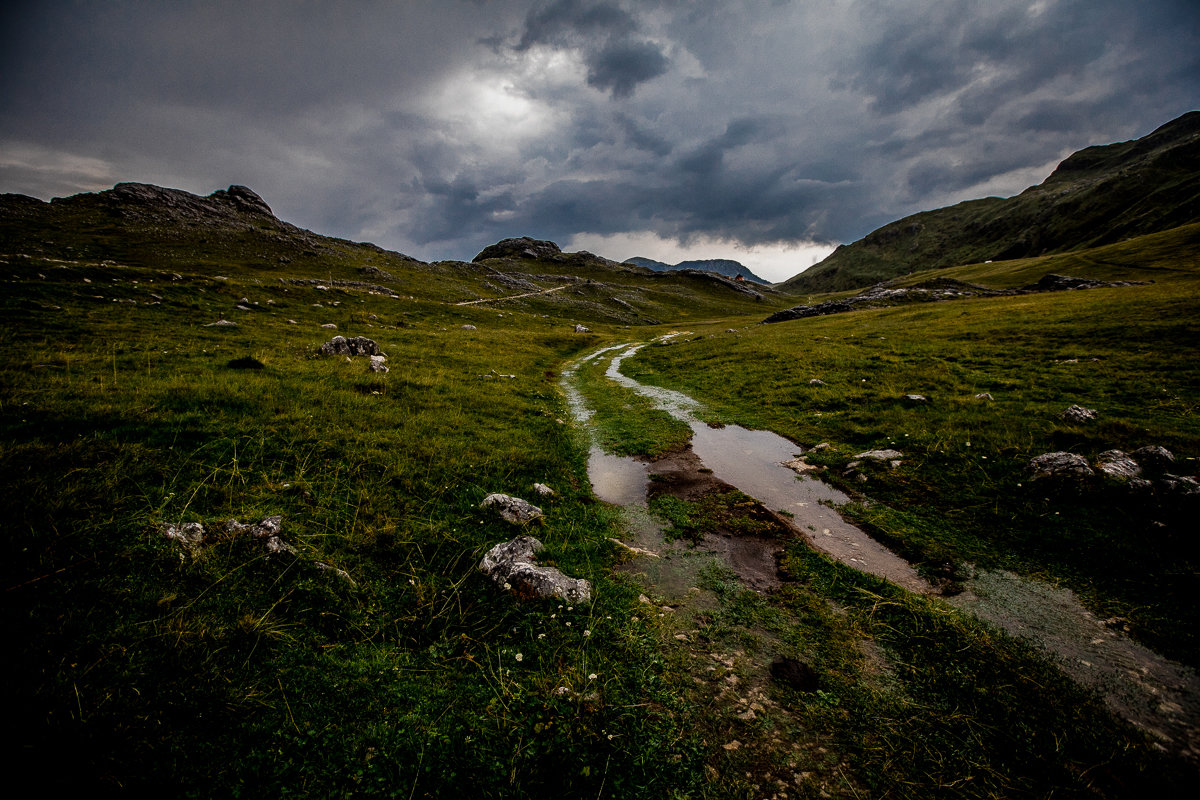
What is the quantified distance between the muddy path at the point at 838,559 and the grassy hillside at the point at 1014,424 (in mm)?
518

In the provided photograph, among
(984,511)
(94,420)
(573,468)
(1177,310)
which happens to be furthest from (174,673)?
(1177,310)

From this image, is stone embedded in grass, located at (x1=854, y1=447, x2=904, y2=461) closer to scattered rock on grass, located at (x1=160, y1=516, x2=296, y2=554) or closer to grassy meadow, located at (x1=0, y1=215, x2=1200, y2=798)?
grassy meadow, located at (x1=0, y1=215, x2=1200, y2=798)

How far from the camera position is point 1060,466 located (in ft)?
29.6

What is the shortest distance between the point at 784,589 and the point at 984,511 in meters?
5.43

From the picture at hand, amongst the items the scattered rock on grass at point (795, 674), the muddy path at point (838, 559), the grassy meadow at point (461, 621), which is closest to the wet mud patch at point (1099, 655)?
the muddy path at point (838, 559)

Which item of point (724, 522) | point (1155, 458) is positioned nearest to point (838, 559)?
point (724, 522)

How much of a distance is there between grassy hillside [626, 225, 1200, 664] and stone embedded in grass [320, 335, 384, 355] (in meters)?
17.1

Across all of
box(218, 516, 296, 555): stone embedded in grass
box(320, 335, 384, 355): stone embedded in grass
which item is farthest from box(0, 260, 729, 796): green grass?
box(320, 335, 384, 355): stone embedded in grass

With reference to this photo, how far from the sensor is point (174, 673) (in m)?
3.86

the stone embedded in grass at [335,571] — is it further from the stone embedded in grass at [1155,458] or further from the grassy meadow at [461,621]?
the stone embedded in grass at [1155,458]

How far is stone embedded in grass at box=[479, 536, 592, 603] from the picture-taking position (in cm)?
615

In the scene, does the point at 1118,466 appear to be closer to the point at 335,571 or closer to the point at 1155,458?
the point at 1155,458

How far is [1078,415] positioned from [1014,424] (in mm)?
1793

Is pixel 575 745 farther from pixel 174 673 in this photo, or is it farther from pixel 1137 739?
pixel 1137 739
